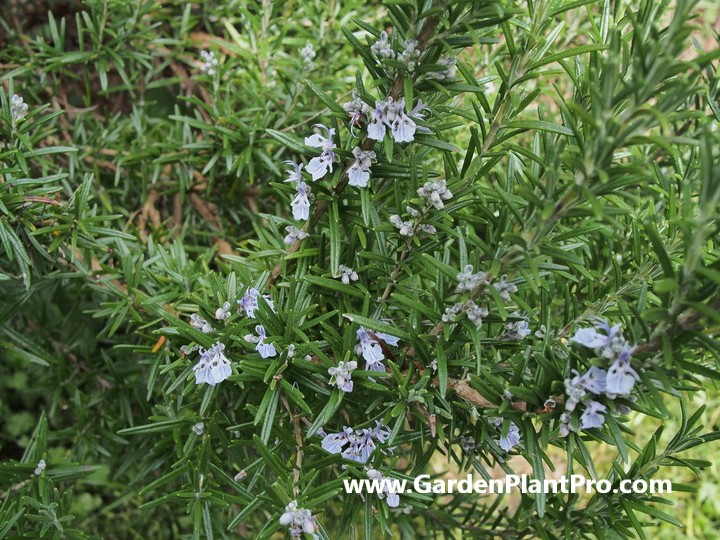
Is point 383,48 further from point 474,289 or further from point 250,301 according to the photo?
point 250,301

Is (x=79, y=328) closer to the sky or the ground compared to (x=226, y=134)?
closer to the ground

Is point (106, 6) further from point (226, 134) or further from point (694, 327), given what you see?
point (694, 327)

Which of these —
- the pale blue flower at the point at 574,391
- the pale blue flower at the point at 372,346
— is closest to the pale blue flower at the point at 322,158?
the pale blue flower at the point at 372,346

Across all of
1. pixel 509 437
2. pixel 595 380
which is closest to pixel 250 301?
pixel 509 437

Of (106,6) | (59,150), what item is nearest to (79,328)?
(59,150)

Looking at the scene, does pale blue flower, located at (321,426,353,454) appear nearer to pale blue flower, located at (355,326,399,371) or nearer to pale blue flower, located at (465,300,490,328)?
pale blue flower, located at (355,326,399,371)

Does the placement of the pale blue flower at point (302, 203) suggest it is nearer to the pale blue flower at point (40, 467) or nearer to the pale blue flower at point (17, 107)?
the pale blue flower at point (17, 107)
